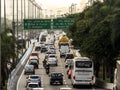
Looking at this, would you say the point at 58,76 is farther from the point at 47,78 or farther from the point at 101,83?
the point at 47,78

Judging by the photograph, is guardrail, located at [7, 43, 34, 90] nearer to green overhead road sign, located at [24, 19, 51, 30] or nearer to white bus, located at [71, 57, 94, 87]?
green overhead road sign, located at [24, 19, 51, 30]

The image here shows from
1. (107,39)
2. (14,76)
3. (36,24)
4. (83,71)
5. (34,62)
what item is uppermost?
(36,24)

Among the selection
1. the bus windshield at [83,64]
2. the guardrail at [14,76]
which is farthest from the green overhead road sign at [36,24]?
the bus windshield at [83,64]

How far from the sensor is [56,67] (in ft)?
244

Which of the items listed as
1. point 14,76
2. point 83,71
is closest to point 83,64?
point 83,71

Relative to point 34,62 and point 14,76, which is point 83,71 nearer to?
point 14,76

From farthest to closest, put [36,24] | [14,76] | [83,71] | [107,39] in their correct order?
[36,24] < [14,76] < [107,39] < [83,71]

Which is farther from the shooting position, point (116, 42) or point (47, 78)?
point (47, 78)

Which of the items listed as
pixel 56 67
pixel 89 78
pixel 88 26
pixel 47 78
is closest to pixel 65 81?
pixel 47 78

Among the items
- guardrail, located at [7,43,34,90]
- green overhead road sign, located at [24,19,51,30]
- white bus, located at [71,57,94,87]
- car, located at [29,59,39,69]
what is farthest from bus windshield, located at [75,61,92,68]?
car, located at [29,59,39,69]

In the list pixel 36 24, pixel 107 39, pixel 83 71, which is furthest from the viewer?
pixel 36 24

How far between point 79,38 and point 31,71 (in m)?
10.9

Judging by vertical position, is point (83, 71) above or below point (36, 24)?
below

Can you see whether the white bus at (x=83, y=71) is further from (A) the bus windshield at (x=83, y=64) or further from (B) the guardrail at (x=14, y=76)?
(B) the guardrail at (x=14, y=76)
